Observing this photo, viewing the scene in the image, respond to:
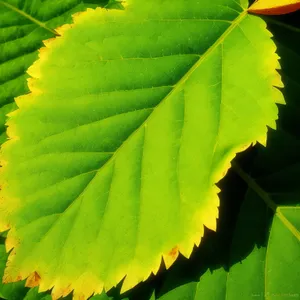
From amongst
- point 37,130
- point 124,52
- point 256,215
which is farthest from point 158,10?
point 256,215

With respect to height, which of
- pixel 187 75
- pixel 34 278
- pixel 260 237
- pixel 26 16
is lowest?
pixel 260 237

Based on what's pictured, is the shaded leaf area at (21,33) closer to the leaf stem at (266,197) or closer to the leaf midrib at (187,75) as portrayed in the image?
the leaf midrib at (187,75)

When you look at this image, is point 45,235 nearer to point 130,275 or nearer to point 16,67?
point 130,275

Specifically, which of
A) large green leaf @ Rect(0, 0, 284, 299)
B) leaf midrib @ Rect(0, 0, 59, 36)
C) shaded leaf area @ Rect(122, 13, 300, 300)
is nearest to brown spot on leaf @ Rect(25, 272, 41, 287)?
large green leaf @ Rect(0, 0, 284, 299)

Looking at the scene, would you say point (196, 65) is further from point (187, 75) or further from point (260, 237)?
point (260, 237)

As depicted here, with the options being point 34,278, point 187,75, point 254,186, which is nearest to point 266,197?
point 254,186

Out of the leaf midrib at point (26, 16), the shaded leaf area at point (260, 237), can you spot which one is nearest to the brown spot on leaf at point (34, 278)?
the shaded leaf area at point (260, 237)
